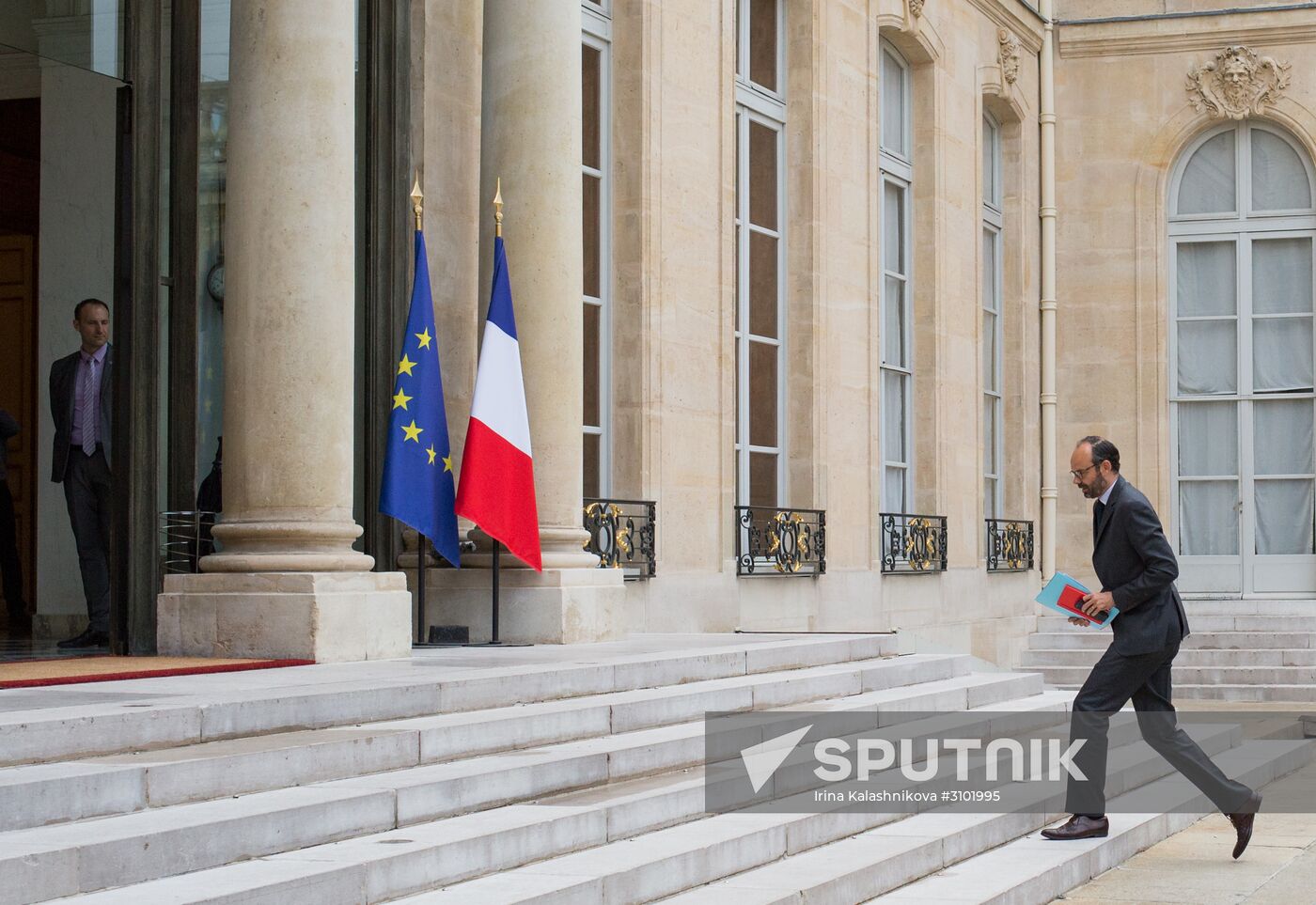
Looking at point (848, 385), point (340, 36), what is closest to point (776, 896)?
point (340, 36)

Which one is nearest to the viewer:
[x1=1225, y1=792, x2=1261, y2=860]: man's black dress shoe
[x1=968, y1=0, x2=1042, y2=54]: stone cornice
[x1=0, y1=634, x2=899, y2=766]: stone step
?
[x1=0, y1=634, x2=899, y2=766]: stone step

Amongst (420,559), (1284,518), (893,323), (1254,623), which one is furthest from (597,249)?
(1284,518)

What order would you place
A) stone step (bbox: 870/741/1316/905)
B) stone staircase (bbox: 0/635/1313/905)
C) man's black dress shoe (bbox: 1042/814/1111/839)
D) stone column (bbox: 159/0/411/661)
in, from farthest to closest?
stone column (bbox: 159/0/411/661) → man's black dress shoe (bbox: 1042/814/1111/839) → stone step (bbox: 870/741/1316/905) → stone staircase (bbox: 0/635/1313/905)

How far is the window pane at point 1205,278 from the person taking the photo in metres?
17.1

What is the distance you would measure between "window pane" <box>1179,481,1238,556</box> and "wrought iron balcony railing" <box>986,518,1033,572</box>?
4.95 feet

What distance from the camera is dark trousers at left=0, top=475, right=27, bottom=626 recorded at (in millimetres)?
9219

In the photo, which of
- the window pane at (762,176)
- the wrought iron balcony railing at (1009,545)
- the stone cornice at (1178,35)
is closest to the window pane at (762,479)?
the window pane at (762,176)

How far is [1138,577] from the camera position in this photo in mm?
6387

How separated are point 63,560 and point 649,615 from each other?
320cm

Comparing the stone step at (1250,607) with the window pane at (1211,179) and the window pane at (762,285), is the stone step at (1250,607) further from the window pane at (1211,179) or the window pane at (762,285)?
the window pane at (762,285)

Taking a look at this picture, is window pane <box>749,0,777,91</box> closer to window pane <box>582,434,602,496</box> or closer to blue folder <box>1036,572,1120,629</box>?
window pane <box>582,434,602,496</box>

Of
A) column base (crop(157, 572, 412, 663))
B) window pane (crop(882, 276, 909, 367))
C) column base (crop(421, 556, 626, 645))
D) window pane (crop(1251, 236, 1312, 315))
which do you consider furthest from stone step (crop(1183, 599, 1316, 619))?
column base (crop(157, 572, 412, 663))

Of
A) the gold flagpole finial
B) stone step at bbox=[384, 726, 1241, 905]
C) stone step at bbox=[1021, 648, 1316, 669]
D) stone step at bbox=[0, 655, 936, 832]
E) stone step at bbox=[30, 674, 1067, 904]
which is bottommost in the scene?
stone step at bbox=[1021, 648, 1316, 669]

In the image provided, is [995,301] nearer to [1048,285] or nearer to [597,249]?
[1048,285]
